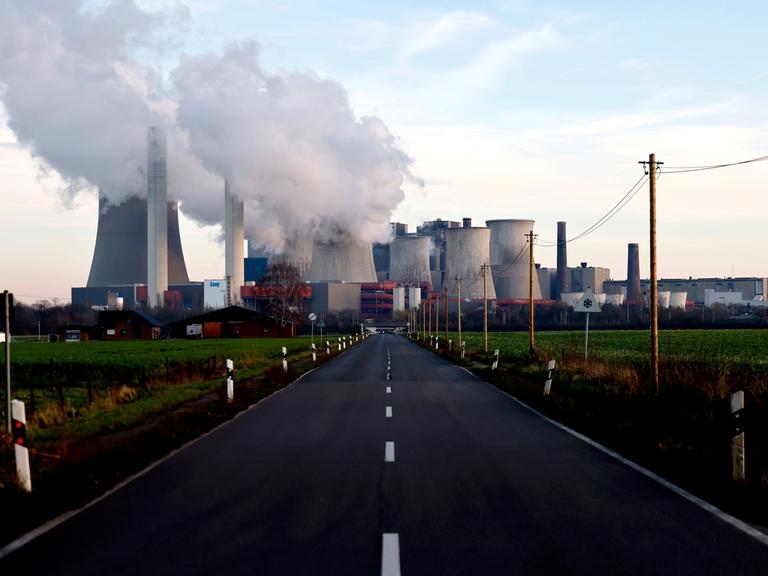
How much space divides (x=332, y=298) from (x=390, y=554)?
458ft

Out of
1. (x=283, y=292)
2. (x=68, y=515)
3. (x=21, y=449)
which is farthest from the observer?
(x=283, y=292)

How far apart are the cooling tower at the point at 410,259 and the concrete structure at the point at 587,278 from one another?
50.4 meters

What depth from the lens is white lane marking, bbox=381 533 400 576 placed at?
226 inches

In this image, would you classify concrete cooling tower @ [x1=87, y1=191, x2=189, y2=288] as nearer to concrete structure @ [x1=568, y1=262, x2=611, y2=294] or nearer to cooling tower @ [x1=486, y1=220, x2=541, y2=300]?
cooling tower @ [x1=486, y1=220, x2=541, y2=300]

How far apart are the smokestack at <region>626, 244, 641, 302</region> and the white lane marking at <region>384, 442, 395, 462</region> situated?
158 meters

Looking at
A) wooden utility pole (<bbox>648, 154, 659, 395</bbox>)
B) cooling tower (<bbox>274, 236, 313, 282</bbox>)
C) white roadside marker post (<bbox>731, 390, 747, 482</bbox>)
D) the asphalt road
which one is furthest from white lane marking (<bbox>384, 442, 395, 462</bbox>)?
cooling tower (<bbox>274, 236, 313, 282</bbox>)

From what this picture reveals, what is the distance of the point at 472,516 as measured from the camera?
7.51 meters

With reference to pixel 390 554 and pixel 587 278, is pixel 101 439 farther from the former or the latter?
pixel 587 278

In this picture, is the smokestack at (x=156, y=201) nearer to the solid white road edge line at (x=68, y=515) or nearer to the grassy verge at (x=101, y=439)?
the grassy verge at (x=101, y=439)

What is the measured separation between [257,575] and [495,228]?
140 metres

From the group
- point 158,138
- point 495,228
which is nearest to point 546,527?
point 158,138

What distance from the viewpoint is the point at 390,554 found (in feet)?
20.3

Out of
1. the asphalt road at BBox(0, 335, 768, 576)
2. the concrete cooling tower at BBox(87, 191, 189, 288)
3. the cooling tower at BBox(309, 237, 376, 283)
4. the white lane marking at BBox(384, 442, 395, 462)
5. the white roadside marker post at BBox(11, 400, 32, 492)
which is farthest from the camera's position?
the concrete cooling tower at BBox(87, 191, 189, 288)

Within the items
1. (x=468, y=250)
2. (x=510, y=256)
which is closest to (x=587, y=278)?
(x=510, y=256)
